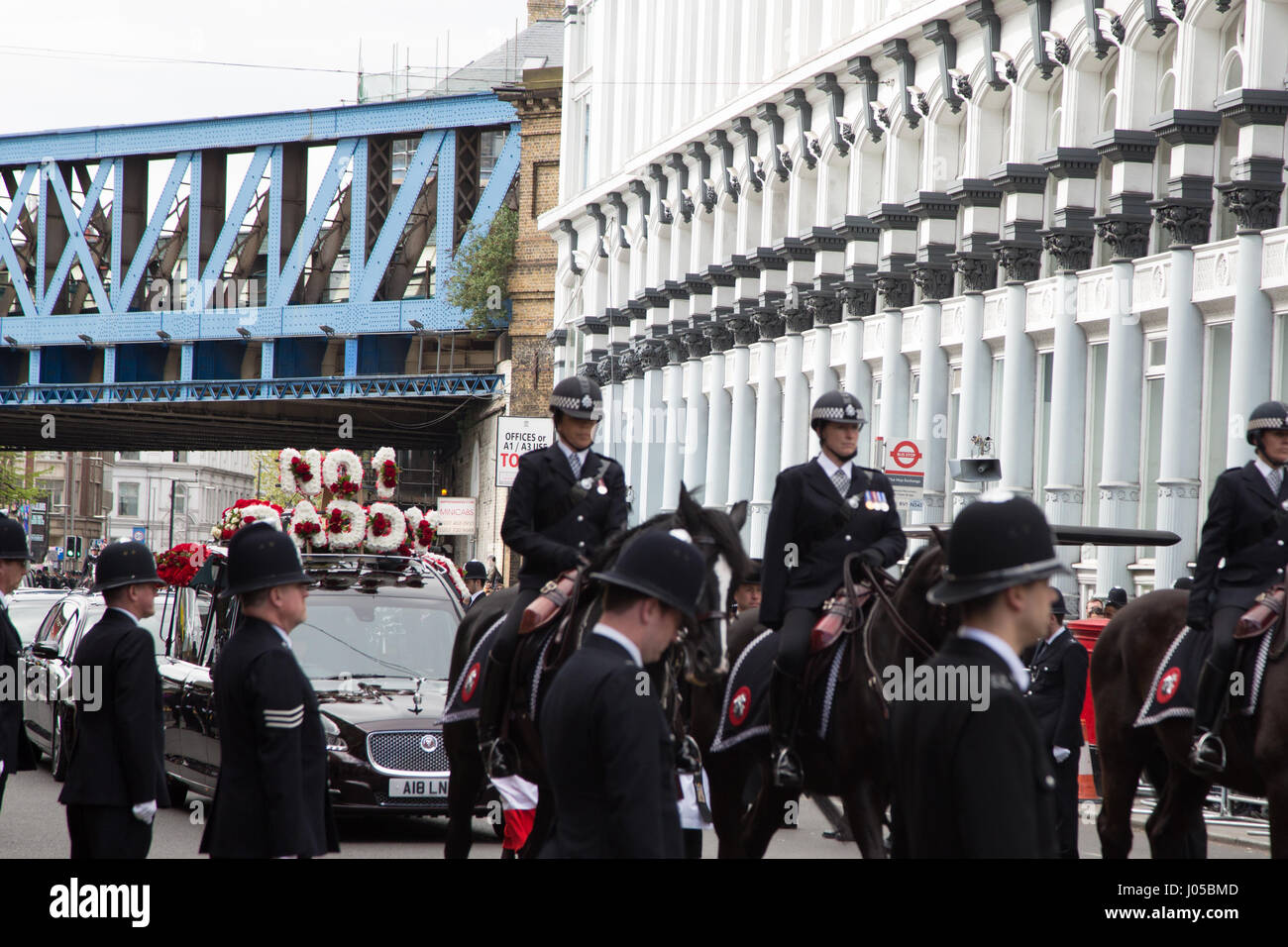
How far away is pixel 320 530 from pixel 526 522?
6.91m

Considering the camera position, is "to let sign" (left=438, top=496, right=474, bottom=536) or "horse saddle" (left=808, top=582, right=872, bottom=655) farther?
"to let sign" (left=438, top=496, right=474, bottom=536)

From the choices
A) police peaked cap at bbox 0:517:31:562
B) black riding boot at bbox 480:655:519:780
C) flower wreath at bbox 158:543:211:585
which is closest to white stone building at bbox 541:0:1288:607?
flower wreath at bbox 158:543:211:585

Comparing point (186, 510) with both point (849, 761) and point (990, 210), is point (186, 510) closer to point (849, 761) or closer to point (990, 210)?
point (990, 210)

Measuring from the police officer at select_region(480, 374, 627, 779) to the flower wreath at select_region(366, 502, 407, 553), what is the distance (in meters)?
6.72

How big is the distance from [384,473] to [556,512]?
7182 millimetres

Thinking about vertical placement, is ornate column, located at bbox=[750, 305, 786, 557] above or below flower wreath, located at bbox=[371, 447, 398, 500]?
above

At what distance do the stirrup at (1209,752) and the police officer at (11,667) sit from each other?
21.0 ft

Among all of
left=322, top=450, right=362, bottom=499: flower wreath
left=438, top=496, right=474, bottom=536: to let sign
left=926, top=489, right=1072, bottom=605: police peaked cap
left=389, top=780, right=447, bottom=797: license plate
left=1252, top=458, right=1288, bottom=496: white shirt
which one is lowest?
left=389, top=780, right=447, bottom=797: license plate

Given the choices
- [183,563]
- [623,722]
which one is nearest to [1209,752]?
[623,722]

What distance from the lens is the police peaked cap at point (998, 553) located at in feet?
15.0

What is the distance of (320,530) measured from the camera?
679 inches

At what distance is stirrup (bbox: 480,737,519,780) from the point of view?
10.4 metres

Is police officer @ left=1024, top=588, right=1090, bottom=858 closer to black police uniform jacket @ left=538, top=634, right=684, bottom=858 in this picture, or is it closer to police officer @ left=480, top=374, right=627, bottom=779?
police officer @ left=480, top=374, right=627, bottom=779
